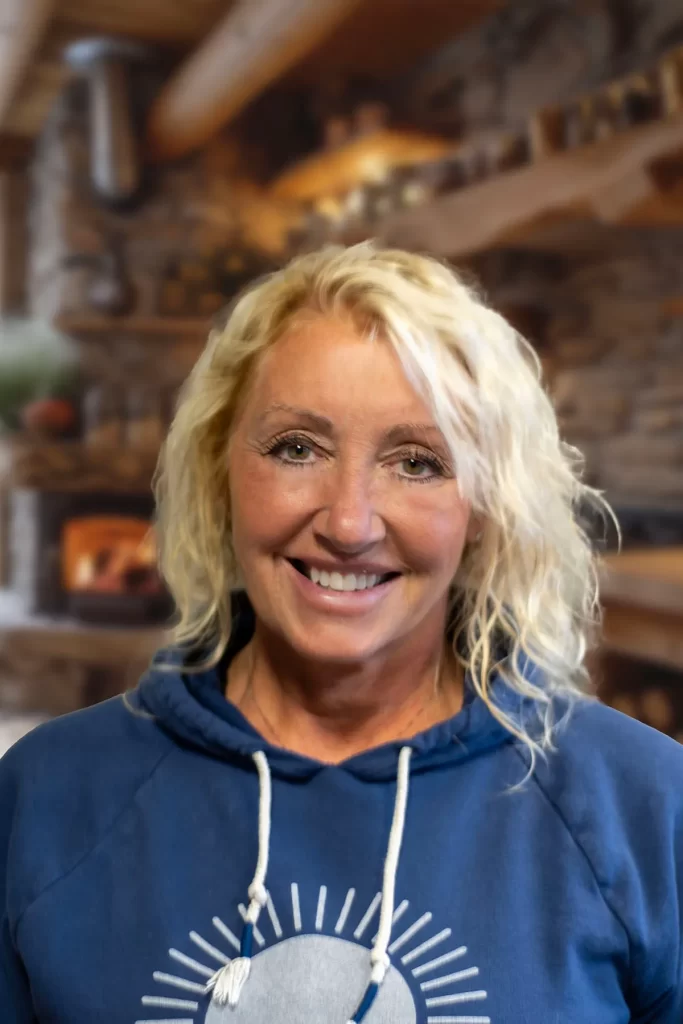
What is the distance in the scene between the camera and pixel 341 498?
2.65 feet

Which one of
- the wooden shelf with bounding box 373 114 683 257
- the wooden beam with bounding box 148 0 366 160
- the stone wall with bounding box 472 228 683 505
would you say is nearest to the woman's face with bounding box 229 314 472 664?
the wooden shelf with bounding box 373 114 683 257

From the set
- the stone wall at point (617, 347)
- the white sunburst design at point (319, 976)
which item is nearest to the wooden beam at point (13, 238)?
the stone wall at point (617, 347)

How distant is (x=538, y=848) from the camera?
2.68ft

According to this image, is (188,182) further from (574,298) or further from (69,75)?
(574,298)

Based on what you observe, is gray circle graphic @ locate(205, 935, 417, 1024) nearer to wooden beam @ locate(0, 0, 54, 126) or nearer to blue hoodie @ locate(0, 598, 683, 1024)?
blue hoodie @ locate(0, 598, 683, 1024)

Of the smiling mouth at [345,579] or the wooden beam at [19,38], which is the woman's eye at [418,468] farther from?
the wooden beam at [19,38]

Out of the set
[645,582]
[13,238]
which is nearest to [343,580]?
[645,582]

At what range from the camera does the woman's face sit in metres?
0.81

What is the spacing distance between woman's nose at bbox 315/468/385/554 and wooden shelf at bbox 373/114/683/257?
3.49 feet

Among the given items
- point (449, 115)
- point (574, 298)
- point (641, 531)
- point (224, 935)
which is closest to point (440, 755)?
point (224, 935)

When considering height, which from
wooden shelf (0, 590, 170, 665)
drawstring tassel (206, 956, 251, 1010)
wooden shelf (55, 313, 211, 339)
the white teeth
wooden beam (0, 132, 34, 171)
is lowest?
wooden shelf (0, 590, 170, 665)

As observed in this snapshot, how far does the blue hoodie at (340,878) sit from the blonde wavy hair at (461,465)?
79 millimetres

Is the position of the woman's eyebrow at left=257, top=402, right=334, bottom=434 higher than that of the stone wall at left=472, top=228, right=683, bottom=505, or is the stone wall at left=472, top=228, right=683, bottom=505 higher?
the stone wall at left=472, top=228, right=683, bottom=505

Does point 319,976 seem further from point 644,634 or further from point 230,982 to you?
point 644,634
